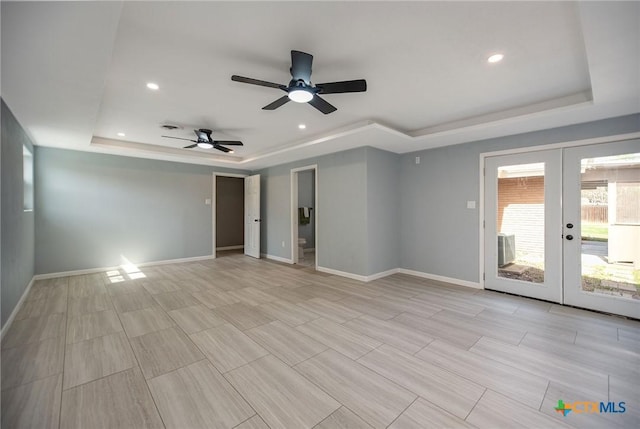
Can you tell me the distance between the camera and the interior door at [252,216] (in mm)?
6754

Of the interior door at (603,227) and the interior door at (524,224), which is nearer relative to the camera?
the interior door at (603,227)

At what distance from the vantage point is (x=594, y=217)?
327cm

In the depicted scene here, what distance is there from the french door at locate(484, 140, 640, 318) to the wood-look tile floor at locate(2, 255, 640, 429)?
1.08ft

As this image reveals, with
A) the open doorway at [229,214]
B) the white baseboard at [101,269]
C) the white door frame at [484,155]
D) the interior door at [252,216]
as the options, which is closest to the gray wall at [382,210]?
the white door frame at [484,155]

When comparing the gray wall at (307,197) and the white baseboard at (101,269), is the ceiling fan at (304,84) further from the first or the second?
the gray wall at (307,197)

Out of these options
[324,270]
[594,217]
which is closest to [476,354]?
[594,217]

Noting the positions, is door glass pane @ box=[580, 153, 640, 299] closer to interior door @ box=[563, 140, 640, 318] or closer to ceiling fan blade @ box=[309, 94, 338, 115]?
interior door @ box=[563, 140, 640, 318]

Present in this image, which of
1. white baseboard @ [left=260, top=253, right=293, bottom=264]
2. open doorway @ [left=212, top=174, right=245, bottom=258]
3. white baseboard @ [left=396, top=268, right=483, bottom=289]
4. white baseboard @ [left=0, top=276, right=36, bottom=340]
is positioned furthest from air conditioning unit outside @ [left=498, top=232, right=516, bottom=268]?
open doorway @ [left=212, top=174, right=245, bottom=258]

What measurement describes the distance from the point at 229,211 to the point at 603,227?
8.34m

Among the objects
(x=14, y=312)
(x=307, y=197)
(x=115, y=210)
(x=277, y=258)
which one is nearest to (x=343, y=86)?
(x=14, y=312)

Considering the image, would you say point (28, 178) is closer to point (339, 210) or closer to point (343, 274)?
point (339, 210)

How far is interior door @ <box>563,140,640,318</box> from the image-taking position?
3.06 meters

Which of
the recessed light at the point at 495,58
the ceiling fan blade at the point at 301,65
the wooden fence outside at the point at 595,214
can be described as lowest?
the wooden fence outside at the point at 595,214

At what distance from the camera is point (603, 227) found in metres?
3.22
